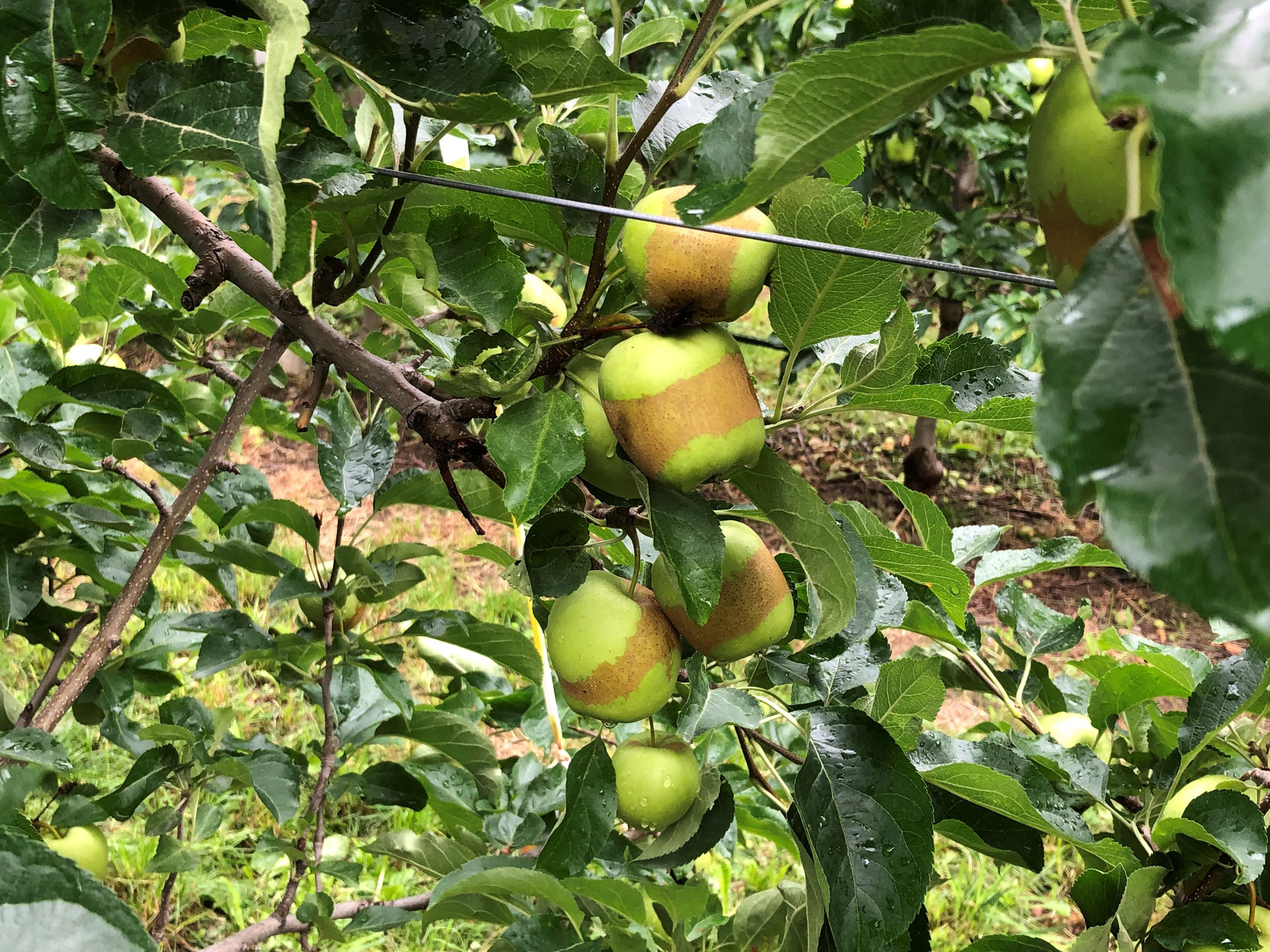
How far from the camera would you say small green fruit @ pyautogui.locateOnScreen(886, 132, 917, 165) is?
2.70 meters

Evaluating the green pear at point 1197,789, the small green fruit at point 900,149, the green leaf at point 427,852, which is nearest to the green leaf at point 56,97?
the green leaf at point 427,852

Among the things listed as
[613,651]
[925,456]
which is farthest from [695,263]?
[925,456]

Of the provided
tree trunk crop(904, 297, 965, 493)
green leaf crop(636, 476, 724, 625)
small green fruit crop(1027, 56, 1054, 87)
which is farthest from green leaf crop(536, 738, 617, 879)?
tree trunk crop(904, 297, 965, 493)

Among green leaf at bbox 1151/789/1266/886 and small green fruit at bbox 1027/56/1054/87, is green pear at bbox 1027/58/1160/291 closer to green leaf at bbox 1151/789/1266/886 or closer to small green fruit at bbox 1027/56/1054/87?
green leaf at bbox 1151/789/1266/886

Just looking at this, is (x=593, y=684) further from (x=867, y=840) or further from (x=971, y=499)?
(x=971, y=499)

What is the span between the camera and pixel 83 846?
3.33 ft

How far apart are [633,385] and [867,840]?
1.08ft

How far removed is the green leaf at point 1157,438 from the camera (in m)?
0.23

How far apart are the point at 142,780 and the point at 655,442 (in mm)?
713

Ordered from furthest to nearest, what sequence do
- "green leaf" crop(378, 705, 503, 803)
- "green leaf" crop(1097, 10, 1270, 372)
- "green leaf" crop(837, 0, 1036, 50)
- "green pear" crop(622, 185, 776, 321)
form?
"green leaf" crop(378, 705, 503, 803)
"green pear" crop(622, 185, 776, 321)
"green leaf" crop(837, 0, 1036, 50)
"green leaf" crop(1097, 10, 1270, 372)

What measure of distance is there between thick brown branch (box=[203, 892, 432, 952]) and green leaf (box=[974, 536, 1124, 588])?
0.64m

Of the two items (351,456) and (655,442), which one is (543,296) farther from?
(655,442)

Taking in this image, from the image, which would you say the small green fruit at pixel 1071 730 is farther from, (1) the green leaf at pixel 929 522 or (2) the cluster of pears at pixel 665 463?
(2) the cluster of pears at pixel 665 463

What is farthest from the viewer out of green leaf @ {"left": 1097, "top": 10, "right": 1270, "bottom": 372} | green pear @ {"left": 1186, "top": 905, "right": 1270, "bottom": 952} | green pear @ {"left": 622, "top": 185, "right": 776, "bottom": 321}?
green pear @ {"left": 1186, "top": 905, "right": 1270, "bottom": 952}
